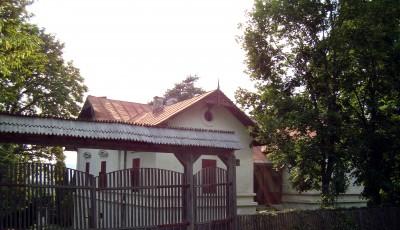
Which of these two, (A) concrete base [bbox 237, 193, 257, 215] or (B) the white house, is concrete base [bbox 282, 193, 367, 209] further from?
(A) concrete base [bbox 237, 193, 257, 215]

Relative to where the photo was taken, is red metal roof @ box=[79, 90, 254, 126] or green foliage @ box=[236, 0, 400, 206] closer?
green foliage @ box=[236, 0, 400, 206]

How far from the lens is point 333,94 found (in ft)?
51.7

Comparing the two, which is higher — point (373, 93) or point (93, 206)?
point (373, 93)

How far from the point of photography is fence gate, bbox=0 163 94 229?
7676 mm

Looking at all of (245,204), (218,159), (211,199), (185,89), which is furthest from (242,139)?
(185,89)

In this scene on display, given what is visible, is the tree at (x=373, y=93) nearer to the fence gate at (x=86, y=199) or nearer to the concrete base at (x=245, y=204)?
the concrete base at (x=245, y=204)

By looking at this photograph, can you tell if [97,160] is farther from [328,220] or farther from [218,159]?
[328,220]

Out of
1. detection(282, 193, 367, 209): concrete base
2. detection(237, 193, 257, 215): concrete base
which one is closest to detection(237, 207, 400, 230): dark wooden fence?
detection(237, 193, 257, 215): concrete base

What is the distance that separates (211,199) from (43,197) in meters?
4.36

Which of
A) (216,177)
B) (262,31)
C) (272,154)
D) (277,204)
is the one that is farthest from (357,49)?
(277,204)

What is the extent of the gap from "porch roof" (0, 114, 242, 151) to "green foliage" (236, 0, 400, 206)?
17.7 feet

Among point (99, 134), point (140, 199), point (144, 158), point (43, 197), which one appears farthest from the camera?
point (144, 158)

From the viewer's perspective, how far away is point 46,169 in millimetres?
8148

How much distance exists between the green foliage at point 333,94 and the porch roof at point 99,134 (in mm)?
5390
